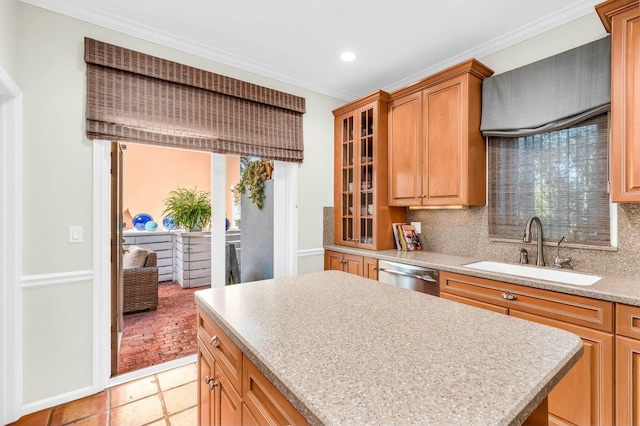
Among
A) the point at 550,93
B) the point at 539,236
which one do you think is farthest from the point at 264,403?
the point at 550,93

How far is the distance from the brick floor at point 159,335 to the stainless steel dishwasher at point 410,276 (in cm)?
185

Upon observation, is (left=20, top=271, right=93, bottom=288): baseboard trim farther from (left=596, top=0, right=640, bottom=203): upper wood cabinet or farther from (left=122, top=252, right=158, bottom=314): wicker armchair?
(left=596, top=0, right=640, bottom=203): upper wood cabinet

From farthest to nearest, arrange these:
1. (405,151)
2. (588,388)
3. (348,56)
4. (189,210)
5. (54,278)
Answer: (189,210) → (405,151) → (348,56) → (54,278) → (588,388)

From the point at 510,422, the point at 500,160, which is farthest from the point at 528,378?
the point at 500,160

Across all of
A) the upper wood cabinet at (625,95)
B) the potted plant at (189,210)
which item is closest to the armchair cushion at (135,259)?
the potted plant at (189,210)

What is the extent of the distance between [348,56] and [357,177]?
115 cm

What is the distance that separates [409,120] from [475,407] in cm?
263

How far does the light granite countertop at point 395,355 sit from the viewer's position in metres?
0.61

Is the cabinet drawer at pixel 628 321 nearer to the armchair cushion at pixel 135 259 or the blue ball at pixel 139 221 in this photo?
the armchair cushion at pixel 135 259

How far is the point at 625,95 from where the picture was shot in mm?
1671

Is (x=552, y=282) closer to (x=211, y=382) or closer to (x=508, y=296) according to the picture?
(x=508, y=296)

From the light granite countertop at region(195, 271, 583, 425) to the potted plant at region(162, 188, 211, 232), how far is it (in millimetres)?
3979

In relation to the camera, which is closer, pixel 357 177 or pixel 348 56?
pixel 348 56

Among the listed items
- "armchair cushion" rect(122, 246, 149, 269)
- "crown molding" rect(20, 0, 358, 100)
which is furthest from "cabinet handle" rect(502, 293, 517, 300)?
"armchair cushion" rect(122, 246, 149, 269)
